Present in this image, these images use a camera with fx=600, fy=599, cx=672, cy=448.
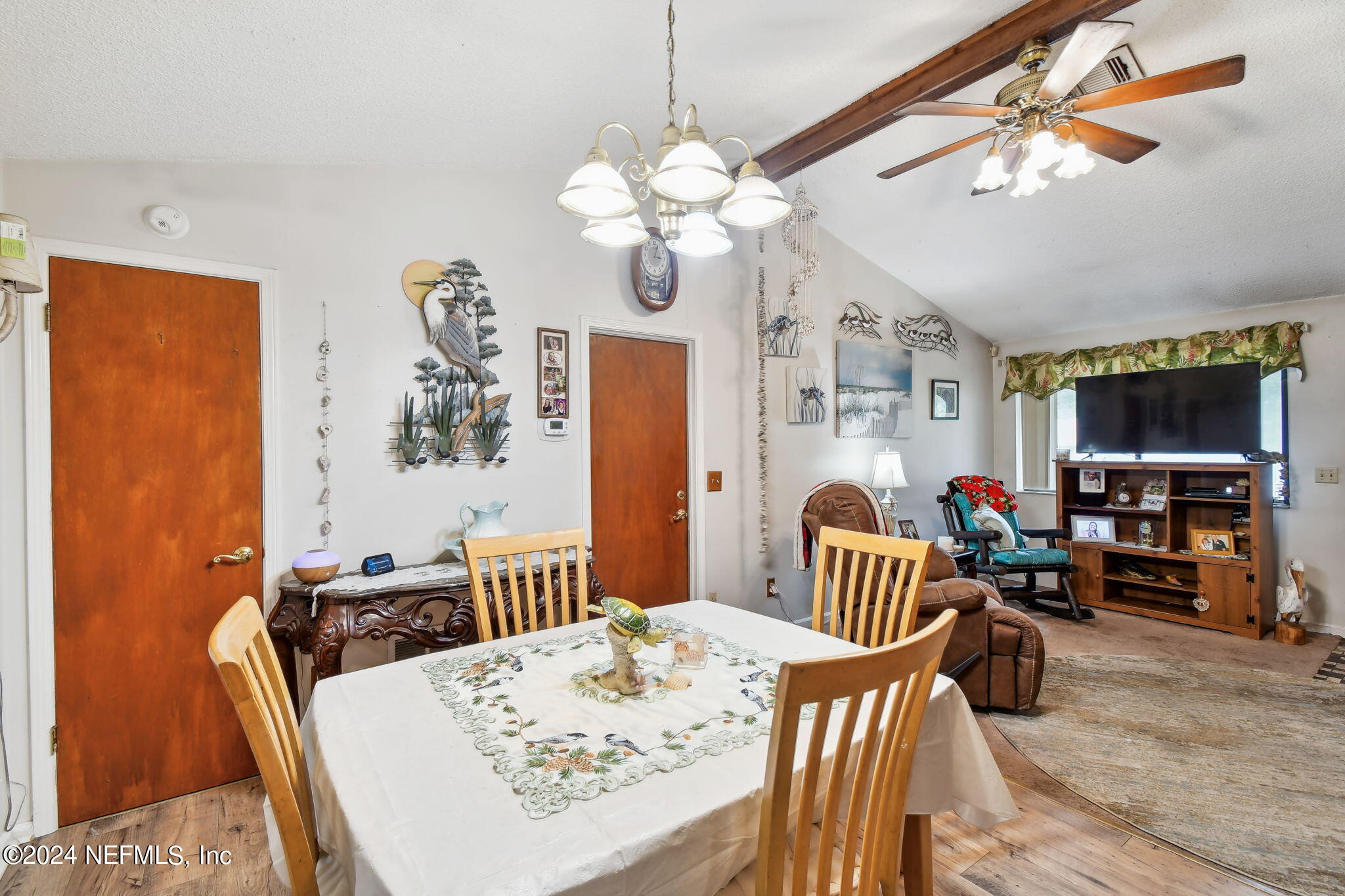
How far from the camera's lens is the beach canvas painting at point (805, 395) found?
4.06 metres

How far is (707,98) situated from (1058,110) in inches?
52.6

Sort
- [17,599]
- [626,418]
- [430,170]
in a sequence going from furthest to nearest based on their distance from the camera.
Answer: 1. [626,418]
2. [430,170]
3. [17,599]

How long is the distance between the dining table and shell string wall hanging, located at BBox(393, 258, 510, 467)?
1286mm

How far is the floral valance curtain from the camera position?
154 inches

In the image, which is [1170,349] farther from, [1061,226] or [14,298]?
[14,298]

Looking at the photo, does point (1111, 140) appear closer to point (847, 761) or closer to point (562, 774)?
point (847, 761)

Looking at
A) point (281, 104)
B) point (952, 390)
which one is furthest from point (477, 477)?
point (952, 390)

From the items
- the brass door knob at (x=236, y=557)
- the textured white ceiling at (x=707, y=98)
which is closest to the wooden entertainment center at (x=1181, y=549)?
the textured white ceiling at (x=707, y=98)

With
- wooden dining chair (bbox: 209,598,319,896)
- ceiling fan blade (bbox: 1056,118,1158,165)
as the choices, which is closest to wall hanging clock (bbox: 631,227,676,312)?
ceiling fan blade (bbox: 1056,118,1158,165)

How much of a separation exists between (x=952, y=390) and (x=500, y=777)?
16.6 feet

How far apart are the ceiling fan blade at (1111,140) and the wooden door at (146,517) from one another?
3.19m

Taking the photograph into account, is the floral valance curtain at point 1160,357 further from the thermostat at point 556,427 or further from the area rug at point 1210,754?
the thermostat at point 556,427

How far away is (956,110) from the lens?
2.19 m

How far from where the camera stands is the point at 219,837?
6.48ft
